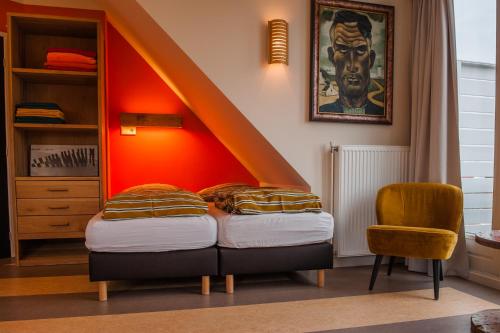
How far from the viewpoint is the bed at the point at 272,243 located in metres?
2.42

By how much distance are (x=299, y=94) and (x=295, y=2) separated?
28.0 inches

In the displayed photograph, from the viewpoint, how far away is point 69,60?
10.3 feet

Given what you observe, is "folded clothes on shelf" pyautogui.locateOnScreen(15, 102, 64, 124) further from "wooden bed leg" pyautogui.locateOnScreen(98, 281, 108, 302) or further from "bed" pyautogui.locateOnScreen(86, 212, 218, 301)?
"wooden bed leg" pyautogui.locateOnScreen(98, 281, 108, 302)

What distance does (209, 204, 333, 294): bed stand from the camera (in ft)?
7.95

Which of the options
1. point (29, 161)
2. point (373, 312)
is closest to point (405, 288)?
point (373, 312)

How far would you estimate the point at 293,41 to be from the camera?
2957 millimetres

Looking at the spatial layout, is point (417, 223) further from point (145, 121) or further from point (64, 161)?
point (64, 161)

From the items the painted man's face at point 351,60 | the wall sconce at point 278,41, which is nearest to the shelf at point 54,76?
the wall sconce at point 278,41

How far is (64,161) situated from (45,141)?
0.92 ft

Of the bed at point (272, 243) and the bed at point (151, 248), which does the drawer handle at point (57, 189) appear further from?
the bed at point (272, 243)

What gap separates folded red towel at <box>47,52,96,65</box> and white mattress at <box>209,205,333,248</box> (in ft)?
5.75

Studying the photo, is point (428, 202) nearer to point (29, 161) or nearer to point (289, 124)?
point (289, 124)

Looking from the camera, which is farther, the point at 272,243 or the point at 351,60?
the point at 351,60

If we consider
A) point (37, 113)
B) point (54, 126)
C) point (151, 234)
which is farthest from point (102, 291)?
point (37, 113)
